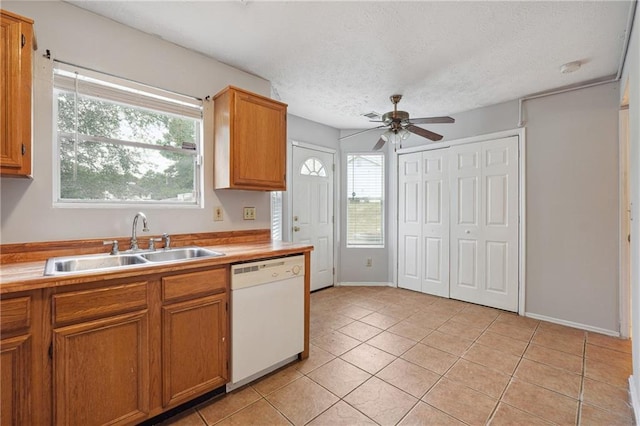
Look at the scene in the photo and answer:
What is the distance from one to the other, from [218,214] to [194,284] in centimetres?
88

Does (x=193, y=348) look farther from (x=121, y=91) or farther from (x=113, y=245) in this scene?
(x=121, y=91)

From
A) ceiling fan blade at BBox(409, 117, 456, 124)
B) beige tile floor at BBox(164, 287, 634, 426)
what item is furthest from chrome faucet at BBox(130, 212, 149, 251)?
ceiling fan blade at BBox(409, 117, 456, 124)

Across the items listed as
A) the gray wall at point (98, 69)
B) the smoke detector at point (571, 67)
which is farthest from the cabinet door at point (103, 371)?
the smoke detector at point (571, 67)

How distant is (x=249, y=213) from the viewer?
2.65 meters

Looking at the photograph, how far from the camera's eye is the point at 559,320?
9.70 feet

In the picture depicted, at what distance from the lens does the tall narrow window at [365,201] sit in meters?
4.41

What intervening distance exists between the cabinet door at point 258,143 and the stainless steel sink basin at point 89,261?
893mm

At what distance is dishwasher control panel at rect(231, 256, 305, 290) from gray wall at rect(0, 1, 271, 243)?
707mm

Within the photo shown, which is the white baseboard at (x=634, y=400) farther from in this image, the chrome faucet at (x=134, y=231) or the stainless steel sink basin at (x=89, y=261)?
the chrome faucet at (x=134, y=231)

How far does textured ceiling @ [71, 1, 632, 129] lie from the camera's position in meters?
1.78

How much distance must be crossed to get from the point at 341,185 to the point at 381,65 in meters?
2.14

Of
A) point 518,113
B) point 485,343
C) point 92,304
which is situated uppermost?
point 518,113

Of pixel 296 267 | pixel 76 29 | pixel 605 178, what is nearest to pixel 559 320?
pixel 605 178

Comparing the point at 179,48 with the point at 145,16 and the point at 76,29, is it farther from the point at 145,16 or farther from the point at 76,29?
the point at 76,29
